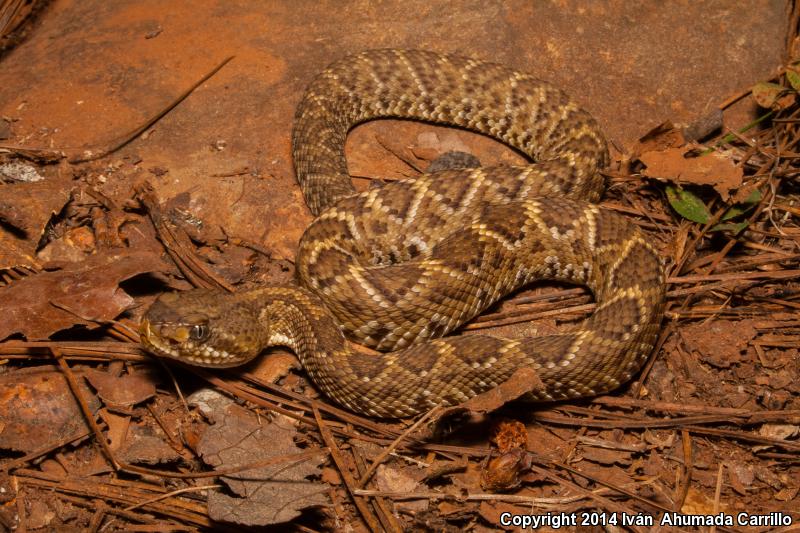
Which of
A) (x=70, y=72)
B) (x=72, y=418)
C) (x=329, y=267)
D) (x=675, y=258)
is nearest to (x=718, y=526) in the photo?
(x=675, y=258)

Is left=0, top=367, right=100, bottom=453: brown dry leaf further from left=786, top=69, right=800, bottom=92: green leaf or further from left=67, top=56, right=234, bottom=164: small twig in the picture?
left=786, top=69, right=800, bottom=92: green leaf

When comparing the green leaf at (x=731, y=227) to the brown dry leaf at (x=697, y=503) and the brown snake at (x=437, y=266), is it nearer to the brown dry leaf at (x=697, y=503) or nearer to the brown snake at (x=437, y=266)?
the brown snake at (x=437, y=266)

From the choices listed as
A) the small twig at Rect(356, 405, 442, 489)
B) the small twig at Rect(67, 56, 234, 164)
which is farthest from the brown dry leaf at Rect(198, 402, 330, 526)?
the small twig at Rect(67, 56, 234, 164)

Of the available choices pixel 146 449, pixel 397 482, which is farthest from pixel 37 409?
pixel 397 482

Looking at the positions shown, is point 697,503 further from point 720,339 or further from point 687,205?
point 687,205

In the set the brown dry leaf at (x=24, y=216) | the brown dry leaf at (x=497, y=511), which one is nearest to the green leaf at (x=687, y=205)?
the brown dry leaf at (x=497, y=511)
